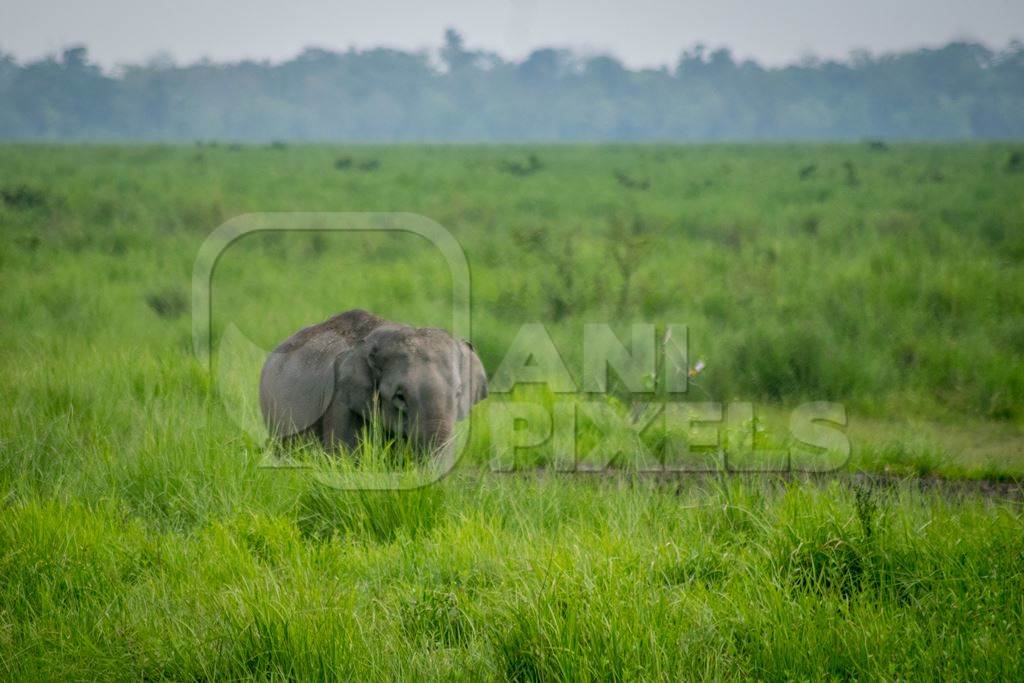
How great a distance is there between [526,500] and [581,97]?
12652cm

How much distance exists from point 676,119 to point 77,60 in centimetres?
6970

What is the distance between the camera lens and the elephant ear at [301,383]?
607 centimetres

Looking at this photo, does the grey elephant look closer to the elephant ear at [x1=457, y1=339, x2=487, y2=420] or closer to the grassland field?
the elephant ear at [x1=457, y1=339, x2=487, y2=420]

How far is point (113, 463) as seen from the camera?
17.8 feet

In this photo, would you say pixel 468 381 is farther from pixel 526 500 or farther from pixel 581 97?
pixel 581 97

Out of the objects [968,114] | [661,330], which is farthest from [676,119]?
[661,330]

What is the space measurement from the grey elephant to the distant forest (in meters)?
110

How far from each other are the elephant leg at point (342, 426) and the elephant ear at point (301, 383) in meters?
0.13

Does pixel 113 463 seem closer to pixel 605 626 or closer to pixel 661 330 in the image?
pixel 605 626

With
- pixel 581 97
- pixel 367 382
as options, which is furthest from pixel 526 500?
pixel 581 97

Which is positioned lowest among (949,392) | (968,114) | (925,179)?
(949,392)

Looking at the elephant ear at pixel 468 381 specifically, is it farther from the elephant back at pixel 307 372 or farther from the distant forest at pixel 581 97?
the distant forest at pixel 581 97

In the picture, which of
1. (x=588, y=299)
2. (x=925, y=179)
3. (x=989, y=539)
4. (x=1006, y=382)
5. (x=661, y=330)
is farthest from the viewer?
(x=925, y=179)

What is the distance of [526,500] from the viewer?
5262mm
